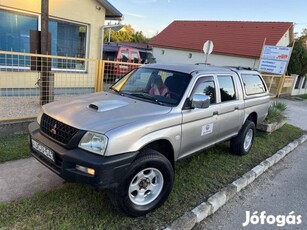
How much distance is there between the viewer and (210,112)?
393 centimetres

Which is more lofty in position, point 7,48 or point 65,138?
point 7,48

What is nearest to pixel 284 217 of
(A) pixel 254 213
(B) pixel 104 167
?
(A) pixel 254 213

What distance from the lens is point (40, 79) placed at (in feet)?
19.0

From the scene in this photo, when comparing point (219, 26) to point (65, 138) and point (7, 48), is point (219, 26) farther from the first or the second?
point (65, 138)

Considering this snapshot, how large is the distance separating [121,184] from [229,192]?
6.12 feet

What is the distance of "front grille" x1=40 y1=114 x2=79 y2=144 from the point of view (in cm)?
280

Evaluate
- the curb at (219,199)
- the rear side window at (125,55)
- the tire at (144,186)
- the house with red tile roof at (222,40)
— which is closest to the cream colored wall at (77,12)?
the rear side window at (125,55)

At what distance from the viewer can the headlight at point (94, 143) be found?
8.52 ft

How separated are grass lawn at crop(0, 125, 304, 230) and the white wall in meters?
19.1

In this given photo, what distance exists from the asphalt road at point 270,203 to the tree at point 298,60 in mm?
16987

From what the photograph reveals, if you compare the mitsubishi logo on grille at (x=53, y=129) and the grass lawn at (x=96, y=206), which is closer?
the grass lawn at (x=96, y=206)

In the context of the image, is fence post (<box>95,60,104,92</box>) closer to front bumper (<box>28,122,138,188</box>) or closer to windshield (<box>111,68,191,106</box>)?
windshield (<box>111,68,191,106</box>)

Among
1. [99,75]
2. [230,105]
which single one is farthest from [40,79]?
[230,105]

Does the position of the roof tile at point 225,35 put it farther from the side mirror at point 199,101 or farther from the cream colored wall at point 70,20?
the side mirror at point 199,101
